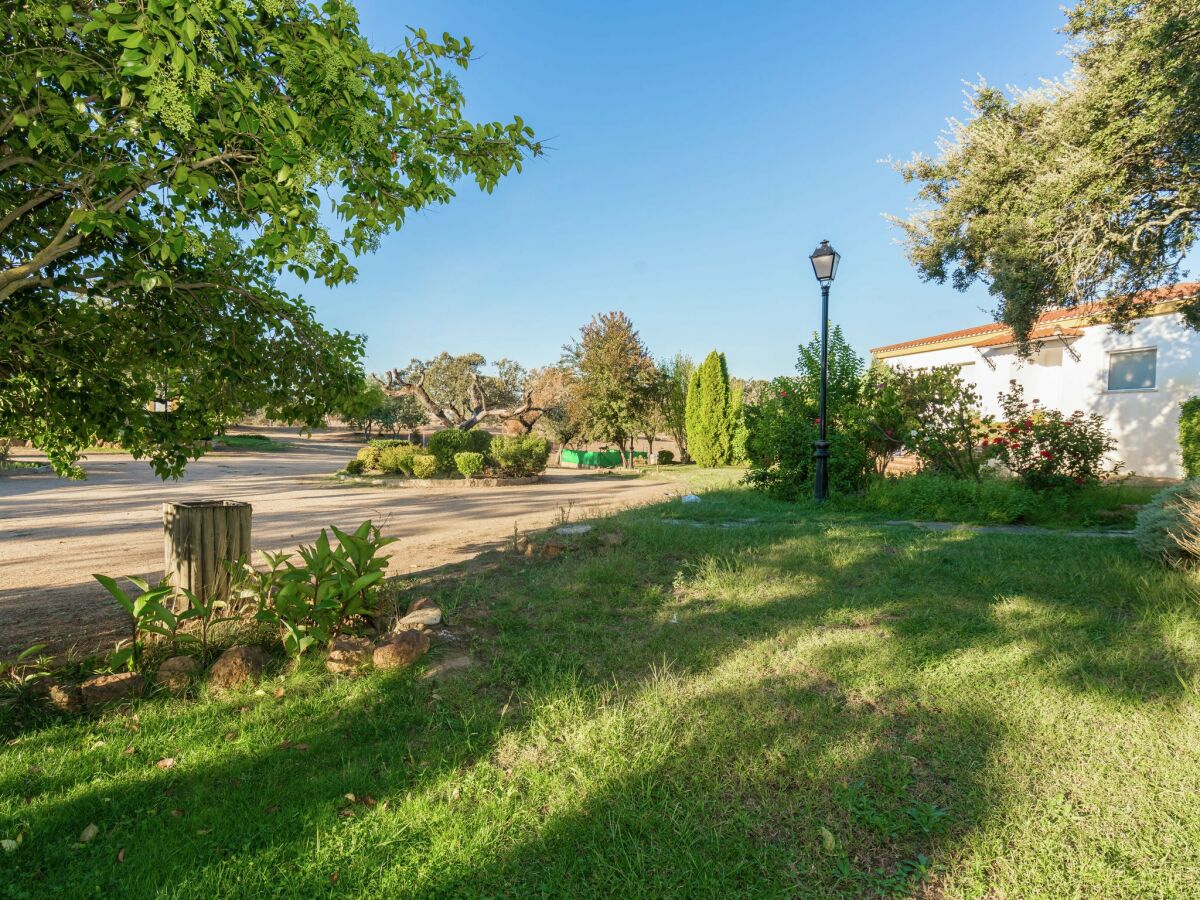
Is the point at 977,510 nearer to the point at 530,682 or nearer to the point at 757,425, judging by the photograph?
the point at 757,425

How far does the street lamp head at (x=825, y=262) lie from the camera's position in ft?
30.8

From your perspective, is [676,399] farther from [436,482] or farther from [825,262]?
[825,262]

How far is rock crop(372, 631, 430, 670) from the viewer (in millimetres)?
3533

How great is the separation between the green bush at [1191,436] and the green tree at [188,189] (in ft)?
41.2

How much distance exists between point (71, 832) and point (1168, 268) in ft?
42.5

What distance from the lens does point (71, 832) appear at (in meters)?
2.25

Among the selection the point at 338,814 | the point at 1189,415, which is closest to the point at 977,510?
the point at 1189,415

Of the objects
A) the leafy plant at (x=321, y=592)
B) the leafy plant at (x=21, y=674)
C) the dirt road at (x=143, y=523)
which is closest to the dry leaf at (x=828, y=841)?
the leafy plant at (x=321, y=592)

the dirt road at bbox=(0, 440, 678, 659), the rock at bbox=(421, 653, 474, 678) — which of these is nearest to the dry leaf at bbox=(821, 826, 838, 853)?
the rock at bbox=(421, 653, 474, 678)

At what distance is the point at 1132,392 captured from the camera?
14.5 meters

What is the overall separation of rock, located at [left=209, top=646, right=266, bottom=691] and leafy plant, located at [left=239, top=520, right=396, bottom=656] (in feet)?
0.62

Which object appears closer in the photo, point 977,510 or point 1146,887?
point 1146,887

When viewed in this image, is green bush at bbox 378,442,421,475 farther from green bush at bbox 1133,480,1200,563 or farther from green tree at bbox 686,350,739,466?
green bush at bbox 1133,480,1200,563

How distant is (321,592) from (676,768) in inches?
101
